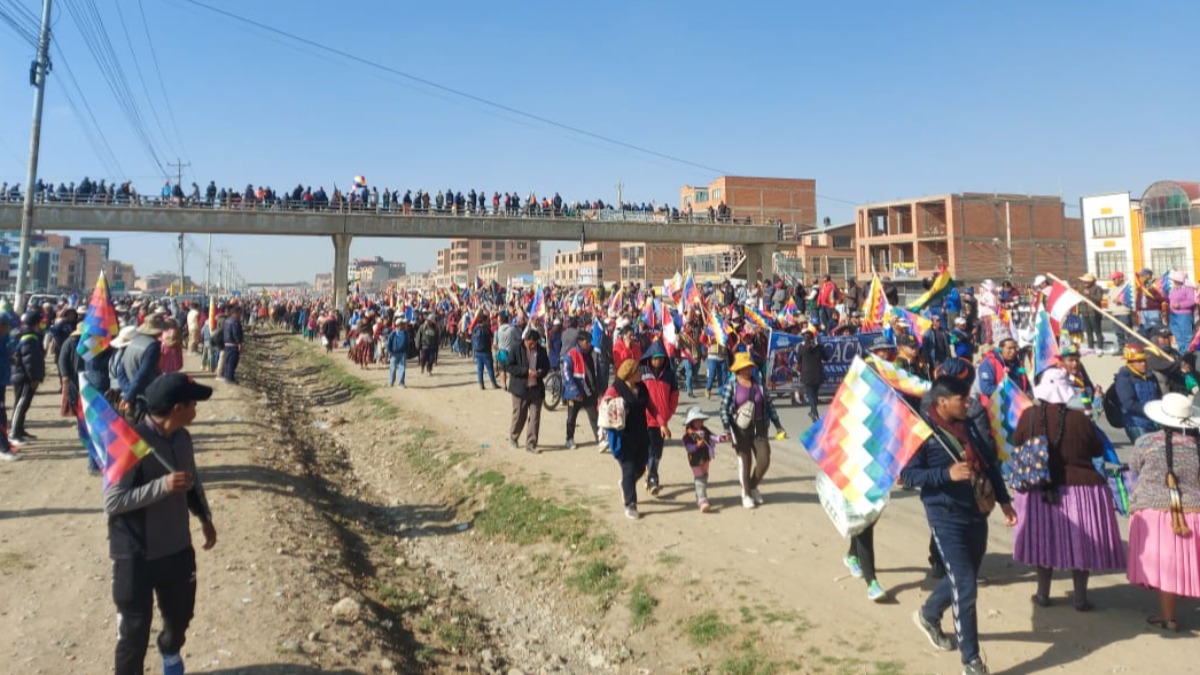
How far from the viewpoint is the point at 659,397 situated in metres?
7.94

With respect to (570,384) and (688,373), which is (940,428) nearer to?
(570,384)

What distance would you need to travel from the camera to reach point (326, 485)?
438 inches

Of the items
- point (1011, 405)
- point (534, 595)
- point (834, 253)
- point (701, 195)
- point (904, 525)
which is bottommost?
point (534, 595)

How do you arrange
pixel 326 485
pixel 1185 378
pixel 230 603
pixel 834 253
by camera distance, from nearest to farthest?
pixel 230 603, pixel 1185 378, pixel 326 485, pixel 834 253

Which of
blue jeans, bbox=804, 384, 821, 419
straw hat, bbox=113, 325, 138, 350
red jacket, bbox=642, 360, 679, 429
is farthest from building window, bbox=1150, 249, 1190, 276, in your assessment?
straw hat, bbox=113, 325, 138, 350

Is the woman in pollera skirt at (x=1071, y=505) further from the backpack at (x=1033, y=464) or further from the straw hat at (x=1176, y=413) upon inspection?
the straw hat at (x=1176, y=413)

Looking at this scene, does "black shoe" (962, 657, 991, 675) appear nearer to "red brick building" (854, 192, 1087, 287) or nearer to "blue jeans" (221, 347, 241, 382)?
"blue jeans" (221, 347, 241, 382)

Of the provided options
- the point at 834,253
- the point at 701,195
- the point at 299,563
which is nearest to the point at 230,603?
the point at 299,563

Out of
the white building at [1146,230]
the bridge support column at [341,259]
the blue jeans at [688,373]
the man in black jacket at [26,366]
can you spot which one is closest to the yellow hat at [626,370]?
the man in black jacket at [26,366]

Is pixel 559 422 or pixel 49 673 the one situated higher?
pixel 559 422

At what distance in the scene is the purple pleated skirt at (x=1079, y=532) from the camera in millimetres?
4820

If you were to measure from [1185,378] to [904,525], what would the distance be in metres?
3.38

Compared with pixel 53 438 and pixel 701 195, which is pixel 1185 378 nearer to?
pixel 53 438

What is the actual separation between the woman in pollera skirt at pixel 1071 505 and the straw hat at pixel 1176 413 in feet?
1.30
